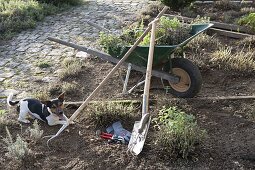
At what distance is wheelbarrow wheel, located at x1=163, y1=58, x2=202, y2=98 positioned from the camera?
17.0 feet

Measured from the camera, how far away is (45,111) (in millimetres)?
4859

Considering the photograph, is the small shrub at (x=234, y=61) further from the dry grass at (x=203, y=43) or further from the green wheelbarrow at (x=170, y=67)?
the green wheelbarrow at (x=170, y=67)

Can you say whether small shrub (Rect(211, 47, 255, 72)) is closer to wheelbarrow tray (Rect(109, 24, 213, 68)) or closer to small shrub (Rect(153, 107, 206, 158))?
wheelbarrow tray (Rect(109, 24, 213, 68))

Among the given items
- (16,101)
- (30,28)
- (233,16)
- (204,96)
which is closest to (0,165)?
(16,101)

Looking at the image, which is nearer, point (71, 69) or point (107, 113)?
point (107, 113)

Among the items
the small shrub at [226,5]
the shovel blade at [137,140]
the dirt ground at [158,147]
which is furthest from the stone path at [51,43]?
the shovel blade at [137,140]

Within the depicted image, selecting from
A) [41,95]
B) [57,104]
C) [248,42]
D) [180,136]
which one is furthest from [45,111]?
[248,42]

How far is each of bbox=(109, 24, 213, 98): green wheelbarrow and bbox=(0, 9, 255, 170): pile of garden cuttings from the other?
154 mm

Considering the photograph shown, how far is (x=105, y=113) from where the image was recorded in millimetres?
4859

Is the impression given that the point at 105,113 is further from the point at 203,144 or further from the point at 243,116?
the point at 243,116

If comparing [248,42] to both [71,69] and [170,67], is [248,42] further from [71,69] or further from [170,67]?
[71,69]

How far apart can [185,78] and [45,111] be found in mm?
1850

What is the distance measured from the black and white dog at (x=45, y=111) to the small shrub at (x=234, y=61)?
8.87 feet

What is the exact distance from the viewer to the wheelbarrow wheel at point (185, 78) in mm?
5172
